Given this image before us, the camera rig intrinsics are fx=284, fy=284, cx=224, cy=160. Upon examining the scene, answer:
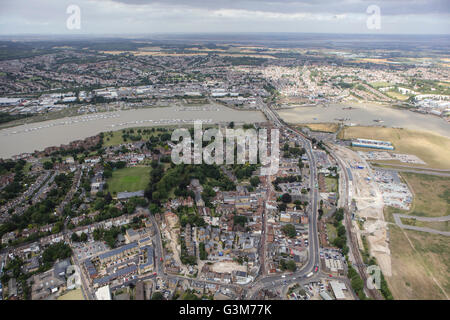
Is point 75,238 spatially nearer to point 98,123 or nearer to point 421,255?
point 421,255

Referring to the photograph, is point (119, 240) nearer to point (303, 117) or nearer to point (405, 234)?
point (405, 234)

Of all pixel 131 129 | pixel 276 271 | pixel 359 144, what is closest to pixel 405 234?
pixel 276 271

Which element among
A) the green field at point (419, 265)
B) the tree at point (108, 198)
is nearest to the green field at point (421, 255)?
the green field at point (419, 265)

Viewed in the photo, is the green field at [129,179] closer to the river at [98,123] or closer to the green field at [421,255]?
the river at [98,123]

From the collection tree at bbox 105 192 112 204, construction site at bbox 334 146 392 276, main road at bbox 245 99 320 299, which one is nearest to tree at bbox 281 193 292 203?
main road at bbox 245 99 320 299

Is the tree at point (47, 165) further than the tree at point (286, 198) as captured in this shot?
Yes

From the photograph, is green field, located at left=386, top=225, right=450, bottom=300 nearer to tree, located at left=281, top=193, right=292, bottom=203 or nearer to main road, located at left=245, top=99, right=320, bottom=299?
main road, located at left=245, top=99, right=320, bottom=299

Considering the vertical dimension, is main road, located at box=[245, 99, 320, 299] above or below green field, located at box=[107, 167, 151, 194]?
below

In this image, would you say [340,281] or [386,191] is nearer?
[340,281]

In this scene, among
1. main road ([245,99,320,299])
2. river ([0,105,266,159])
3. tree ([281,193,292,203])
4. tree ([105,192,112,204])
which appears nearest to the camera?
main road ([245,99,320,299])
